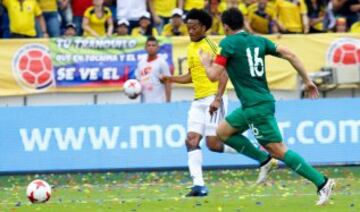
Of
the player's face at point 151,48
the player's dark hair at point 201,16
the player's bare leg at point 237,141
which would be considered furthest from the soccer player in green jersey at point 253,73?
the player's face at point 151,48

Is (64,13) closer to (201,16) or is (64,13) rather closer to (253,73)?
(201,16)

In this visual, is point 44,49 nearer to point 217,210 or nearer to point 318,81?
point 318,81

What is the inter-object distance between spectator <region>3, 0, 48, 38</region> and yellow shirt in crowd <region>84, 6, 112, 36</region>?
915 mm

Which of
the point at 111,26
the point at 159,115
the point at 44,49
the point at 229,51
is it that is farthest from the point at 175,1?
the point at 229,51

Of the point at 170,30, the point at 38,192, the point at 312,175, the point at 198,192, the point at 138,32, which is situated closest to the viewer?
the point at 312,175

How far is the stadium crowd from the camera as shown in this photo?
23.4m

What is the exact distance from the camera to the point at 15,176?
19750mm

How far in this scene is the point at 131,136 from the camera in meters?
19.6

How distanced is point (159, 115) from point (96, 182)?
1.80 metres

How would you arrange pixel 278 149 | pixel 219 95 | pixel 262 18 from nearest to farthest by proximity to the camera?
pixel 278 149
pixel 219 95
pixel 262 18

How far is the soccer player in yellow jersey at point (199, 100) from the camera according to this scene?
48.7 feet

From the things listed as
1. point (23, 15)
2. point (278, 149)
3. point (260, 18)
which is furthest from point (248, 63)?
point (260, 18)

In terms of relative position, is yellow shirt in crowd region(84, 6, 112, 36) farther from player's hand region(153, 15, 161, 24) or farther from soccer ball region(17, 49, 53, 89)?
soccer ball region(17, 49, 53, 89)

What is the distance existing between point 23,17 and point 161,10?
282 cm
